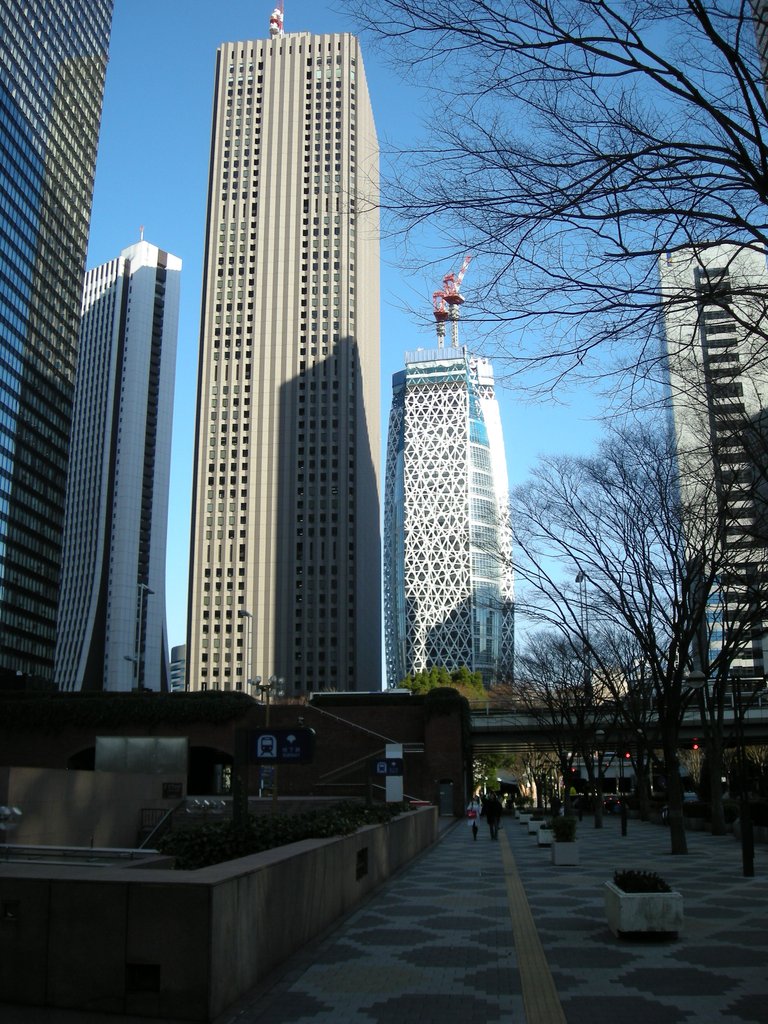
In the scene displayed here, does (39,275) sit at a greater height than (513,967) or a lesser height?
greater

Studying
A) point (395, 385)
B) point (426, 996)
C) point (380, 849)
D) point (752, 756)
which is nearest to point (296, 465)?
point (395, 385)

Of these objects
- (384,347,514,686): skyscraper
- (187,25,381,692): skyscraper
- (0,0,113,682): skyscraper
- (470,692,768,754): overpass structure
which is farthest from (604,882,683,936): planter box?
(384,347,514,686): skyscraper

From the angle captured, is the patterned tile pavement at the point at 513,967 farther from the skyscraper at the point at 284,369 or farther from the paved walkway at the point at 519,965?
the skyscraper at the point at 284,369

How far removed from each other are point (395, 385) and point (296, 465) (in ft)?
193

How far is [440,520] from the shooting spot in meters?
164

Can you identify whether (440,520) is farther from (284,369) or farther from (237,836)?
(237,836)

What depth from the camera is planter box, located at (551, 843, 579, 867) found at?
19.9m

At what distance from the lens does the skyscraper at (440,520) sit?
160 metres

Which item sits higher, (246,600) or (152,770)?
(246,600)

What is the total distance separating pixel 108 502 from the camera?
172625 mm

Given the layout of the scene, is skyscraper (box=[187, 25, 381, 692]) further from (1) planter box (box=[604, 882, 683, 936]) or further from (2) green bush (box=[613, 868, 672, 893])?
(1) planter box (box=[604, 882, 683, 936])

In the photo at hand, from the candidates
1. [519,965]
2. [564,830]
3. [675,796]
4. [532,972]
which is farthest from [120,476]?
[532,972]

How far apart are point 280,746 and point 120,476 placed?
169648 millimetres

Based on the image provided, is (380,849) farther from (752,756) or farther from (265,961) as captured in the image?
(752,756)
